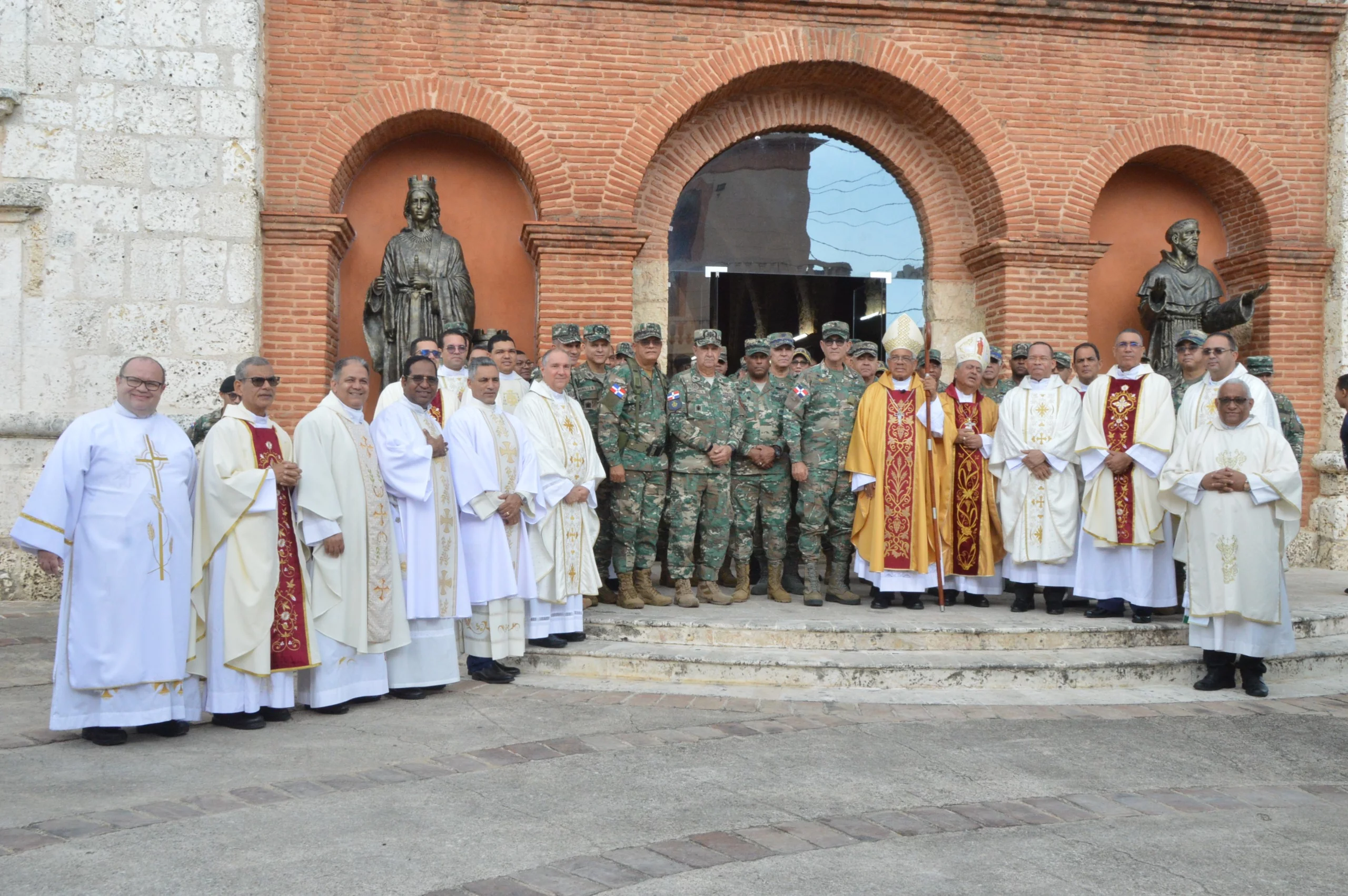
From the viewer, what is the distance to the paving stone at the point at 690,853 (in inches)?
149

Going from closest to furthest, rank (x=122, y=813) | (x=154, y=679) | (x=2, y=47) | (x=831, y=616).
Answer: (x=122, y=813), (x=154, y=679), (x=831, y=616), (x=2, y=47)

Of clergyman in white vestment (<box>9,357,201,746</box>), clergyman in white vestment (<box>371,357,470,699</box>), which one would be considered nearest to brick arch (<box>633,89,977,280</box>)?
clergyman in white vestment (<box>371,357,470,699</box>)

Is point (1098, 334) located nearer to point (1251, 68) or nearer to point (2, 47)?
point (1251, 68)

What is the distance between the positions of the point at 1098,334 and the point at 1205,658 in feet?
18.1

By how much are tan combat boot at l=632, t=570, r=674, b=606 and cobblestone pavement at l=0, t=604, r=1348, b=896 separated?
5.43 ft

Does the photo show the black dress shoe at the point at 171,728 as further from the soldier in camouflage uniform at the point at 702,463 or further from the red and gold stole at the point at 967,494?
the red and gold stole at the point at 967,494

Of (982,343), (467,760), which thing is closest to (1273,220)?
(982,343)

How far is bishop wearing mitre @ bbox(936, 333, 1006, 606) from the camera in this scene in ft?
27.1

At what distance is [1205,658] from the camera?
6609mm

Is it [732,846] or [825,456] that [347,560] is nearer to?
[732,846]

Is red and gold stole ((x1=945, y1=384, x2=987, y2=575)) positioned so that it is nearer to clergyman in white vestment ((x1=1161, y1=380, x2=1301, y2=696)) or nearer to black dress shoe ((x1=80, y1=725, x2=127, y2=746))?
clergyman in white vestment ((x1=1161, y1=380, x2=1301, y2=696))

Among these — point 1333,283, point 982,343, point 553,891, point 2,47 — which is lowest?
point 553,891

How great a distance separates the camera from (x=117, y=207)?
9266mm

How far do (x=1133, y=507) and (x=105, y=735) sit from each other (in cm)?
604
